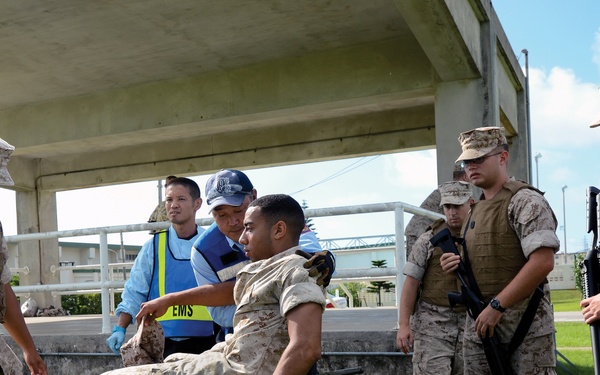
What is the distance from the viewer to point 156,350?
3.38 meters

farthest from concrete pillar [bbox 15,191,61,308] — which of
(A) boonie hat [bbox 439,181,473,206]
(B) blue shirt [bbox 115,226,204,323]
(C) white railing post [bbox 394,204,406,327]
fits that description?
(A) boonie hat [bbox 439,181,473,206]

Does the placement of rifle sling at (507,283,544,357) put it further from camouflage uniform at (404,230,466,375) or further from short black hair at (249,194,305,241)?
short black hair at (249,194,305,241)

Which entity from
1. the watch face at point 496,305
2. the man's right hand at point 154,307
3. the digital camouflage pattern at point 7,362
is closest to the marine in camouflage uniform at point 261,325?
the man's right hand at point 154,307

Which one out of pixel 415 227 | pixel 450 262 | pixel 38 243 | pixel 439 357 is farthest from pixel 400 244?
pixel 38 243

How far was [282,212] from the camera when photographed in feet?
9.34

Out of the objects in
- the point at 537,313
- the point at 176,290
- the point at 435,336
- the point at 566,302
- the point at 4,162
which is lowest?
the point at 566,302

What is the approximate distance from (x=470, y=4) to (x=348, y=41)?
2.14 meters

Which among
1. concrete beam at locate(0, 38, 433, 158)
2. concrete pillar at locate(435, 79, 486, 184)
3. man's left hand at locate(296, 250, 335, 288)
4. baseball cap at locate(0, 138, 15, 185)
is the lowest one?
man's left hand at locate(296, 250, 335, 288)

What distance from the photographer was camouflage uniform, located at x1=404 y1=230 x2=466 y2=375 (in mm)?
4715

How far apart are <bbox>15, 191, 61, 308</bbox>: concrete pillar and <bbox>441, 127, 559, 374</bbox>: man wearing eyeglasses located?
1529 cm

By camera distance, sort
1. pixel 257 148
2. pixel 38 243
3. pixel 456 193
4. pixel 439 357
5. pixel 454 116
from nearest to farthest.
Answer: pixel 439 357 < pixel 456 193 < pixel 454 116 < pixel 257 148 < pixel 38 243

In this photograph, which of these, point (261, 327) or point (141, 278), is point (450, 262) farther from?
point (261, 327)

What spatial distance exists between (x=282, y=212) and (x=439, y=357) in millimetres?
2293

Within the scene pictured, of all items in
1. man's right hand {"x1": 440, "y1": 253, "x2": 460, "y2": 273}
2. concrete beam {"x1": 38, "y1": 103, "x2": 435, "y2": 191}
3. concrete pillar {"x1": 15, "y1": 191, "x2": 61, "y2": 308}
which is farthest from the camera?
concrete pillar {"x1": 15, "y1": 191, "x2": 61, "y2": 308}
